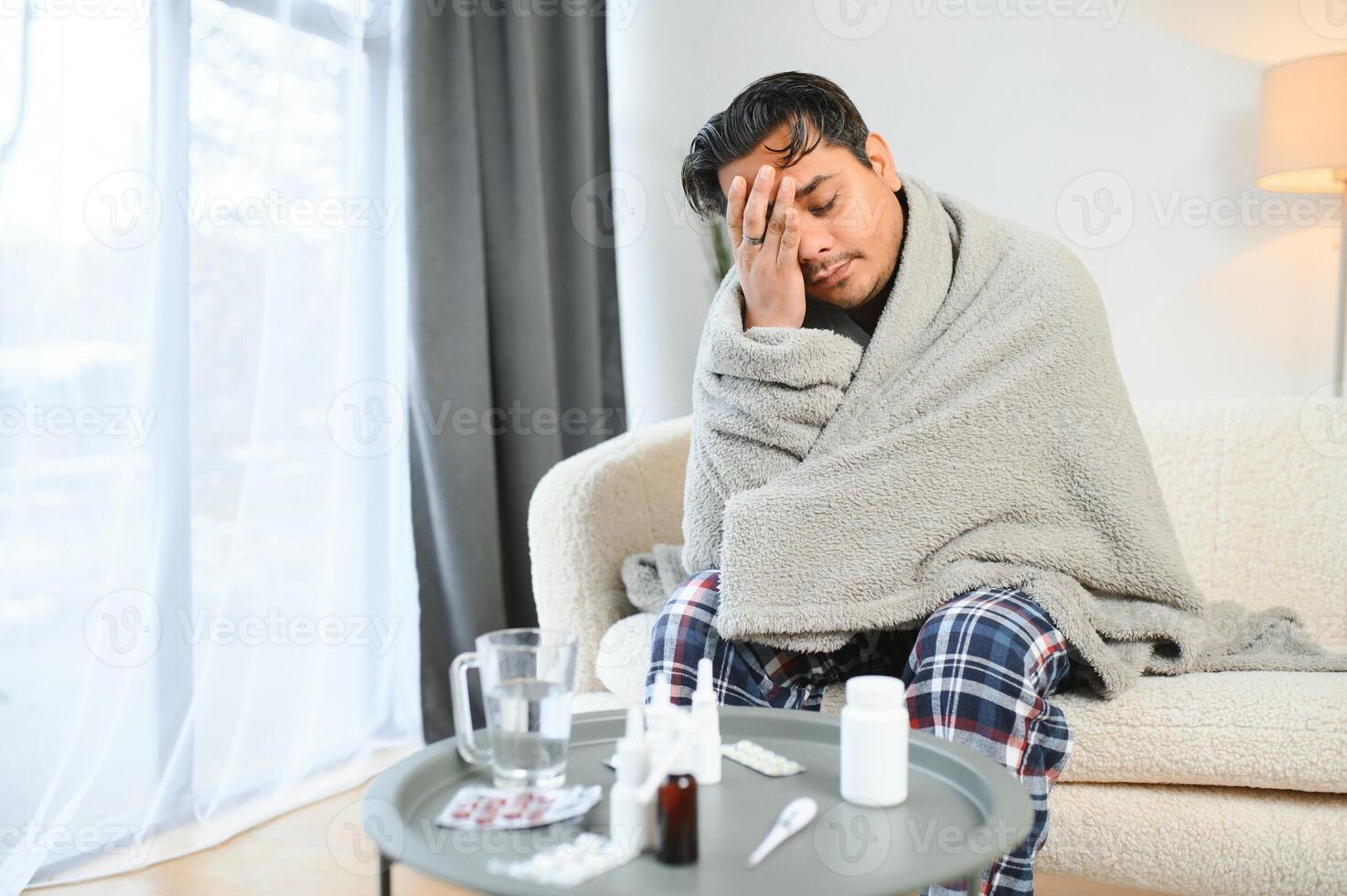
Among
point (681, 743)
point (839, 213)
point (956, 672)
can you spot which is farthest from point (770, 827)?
point (839, 213)

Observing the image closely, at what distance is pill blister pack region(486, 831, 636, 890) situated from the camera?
0.68 meters

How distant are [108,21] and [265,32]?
1.03 feet

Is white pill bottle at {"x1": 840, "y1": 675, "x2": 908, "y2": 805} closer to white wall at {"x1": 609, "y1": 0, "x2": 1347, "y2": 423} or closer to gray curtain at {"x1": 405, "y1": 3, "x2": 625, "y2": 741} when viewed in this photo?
gray curtain at {"x1": 405, "y1": 3, "x2": 625, "y2": 741}

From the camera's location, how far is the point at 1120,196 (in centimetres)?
237

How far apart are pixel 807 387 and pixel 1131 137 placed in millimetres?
1343

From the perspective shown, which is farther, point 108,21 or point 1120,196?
point 1120,196

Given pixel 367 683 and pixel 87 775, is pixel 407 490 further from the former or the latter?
pixel 87 775

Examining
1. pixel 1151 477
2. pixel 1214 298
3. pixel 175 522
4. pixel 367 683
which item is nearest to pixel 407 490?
pixel 367 683

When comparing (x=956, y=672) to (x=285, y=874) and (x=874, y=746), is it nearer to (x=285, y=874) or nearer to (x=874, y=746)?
(x=874, y=746)

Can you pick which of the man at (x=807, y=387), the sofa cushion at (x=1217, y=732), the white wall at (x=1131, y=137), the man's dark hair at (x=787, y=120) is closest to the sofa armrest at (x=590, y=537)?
the man at (x=807, y=387)

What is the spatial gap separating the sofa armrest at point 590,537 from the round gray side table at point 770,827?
0.70m

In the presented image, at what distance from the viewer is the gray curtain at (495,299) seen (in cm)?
229

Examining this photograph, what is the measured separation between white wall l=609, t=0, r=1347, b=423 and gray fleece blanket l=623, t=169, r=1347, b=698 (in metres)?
1.03

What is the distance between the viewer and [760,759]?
91 centimetres
